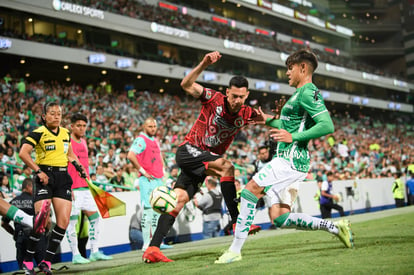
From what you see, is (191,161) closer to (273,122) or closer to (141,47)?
(273,122)

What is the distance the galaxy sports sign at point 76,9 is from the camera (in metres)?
30.7

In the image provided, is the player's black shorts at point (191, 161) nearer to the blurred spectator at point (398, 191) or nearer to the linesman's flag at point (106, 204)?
the linesman's flag at point (106, 204)

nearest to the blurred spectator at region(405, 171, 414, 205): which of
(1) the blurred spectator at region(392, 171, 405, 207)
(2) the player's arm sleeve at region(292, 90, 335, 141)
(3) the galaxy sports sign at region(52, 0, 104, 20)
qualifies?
(1) the blurred spectator at region(392, 171, 405, 207)

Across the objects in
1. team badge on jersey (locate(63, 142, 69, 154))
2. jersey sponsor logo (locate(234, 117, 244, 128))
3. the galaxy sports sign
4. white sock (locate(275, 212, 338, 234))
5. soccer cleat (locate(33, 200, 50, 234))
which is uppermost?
the galaxy sports sign

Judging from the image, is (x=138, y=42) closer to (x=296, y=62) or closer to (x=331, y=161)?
(x=331, y=161)

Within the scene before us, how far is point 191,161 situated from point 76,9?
28.5 m

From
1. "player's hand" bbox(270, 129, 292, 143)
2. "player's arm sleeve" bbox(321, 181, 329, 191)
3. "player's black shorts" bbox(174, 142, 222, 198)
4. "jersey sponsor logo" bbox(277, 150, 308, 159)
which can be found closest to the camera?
"player's hand" bbox(270, 129, 292, 143)

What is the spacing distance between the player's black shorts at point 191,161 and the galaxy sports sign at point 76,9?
1083 inches

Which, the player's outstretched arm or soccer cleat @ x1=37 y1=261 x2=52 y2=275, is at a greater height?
the player's outstretched arm

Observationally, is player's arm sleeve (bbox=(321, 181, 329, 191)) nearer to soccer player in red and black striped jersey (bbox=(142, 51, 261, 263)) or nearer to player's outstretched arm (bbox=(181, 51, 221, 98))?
soccer player in red and black striped jersey (bbox=(142, 51, 261, 263))

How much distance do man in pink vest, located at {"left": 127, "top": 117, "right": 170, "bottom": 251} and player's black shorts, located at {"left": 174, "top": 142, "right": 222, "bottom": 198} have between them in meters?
2.52

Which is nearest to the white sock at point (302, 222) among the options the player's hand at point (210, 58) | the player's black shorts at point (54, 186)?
the player's hand at point (210, 58)

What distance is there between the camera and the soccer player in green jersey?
5297 millimetres

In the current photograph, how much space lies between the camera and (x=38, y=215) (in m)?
6.17
